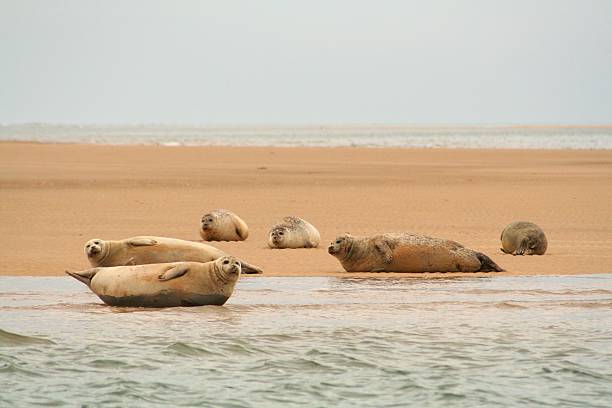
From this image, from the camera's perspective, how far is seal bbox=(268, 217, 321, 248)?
1369 centimetres

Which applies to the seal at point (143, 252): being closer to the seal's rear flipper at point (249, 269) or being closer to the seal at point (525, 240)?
the seal's rear flipper at point (249, 269)

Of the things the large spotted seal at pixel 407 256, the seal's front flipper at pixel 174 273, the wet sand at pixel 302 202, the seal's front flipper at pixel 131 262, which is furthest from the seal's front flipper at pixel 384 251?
the seal's front flipper at pixel 174 273

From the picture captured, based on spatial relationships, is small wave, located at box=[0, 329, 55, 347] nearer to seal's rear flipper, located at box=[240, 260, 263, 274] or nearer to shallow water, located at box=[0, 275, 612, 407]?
shallow water, located at box=[0, 275, 612, 407]

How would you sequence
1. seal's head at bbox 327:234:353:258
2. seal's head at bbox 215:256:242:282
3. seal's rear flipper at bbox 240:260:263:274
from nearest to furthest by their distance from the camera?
seal's head at bbox 215:256:242:282 < seal's rear flipper at bbox 240:260:263:274 < seal's head at bbox 327:234:353:258

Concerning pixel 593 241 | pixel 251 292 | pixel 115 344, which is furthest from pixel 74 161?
pixel 115 344

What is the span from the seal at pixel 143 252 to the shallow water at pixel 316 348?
1.40ft

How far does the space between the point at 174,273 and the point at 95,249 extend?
150 centimetres

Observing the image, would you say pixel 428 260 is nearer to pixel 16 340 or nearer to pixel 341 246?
pixel 341 246

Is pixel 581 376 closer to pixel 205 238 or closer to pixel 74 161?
pixel 205 238

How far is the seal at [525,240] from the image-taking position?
520 inches

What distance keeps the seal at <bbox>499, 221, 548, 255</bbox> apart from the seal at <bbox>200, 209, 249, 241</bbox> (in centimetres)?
337

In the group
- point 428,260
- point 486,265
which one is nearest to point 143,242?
point 428,260

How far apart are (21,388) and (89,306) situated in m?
2.63

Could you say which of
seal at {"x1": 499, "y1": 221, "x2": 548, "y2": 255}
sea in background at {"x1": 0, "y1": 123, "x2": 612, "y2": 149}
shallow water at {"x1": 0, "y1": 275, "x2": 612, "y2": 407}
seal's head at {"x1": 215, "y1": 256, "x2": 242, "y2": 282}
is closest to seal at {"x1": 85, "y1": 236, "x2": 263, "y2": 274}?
shallow water at {"x1": 0, "y1": 275, "x2": 612, "y2": 407}
